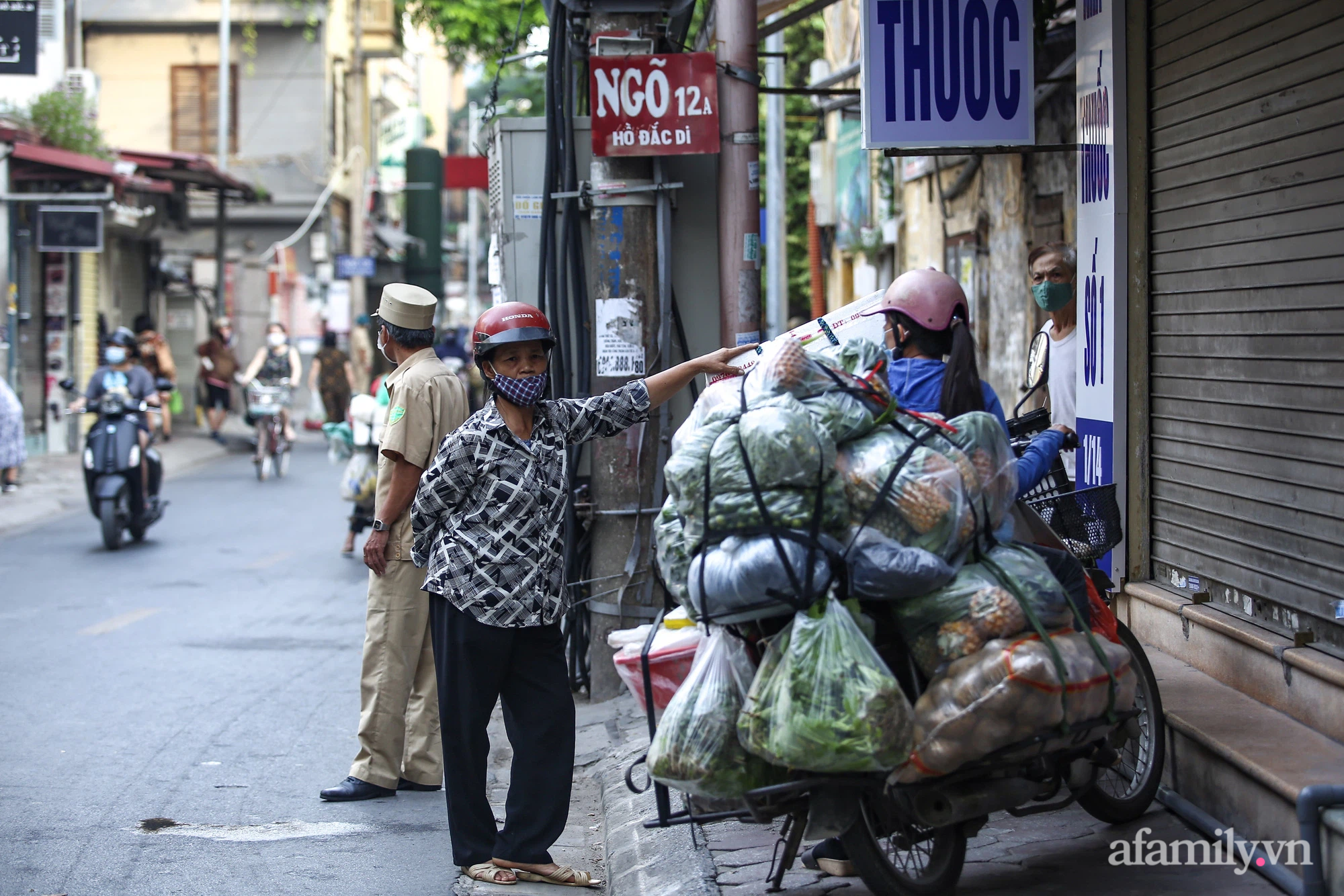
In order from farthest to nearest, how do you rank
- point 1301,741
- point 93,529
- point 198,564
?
point 93,529 → point 198,564 → point 1301,741

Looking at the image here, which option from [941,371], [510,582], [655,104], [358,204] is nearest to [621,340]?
[655,104]

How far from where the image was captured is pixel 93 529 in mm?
14023

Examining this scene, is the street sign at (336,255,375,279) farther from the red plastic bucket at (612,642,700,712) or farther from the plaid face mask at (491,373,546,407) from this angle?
the red plastic bucket at (612,642,700,712)

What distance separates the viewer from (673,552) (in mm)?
3904

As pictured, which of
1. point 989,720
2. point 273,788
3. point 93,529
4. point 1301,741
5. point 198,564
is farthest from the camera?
point 93,529

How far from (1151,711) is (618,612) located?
287 centimetres

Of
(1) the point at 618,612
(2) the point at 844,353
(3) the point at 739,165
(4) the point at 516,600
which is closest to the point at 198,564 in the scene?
(1) the point at 618,612

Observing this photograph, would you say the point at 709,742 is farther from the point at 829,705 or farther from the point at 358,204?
the point at 358,204

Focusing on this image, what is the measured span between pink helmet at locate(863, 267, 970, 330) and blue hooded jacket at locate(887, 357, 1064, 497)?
13cm

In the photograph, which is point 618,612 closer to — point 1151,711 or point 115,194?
point 1151,711

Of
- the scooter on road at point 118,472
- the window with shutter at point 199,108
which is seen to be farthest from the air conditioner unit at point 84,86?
the scooter on road at point 118,472

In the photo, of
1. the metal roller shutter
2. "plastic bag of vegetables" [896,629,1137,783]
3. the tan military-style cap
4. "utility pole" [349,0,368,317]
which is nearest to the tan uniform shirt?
the tan military-style cap

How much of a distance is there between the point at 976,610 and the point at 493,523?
5.38 feet

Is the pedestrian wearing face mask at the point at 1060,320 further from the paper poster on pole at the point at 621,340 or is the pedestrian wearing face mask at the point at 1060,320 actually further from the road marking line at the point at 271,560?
the road marking line at the point at 271,560
